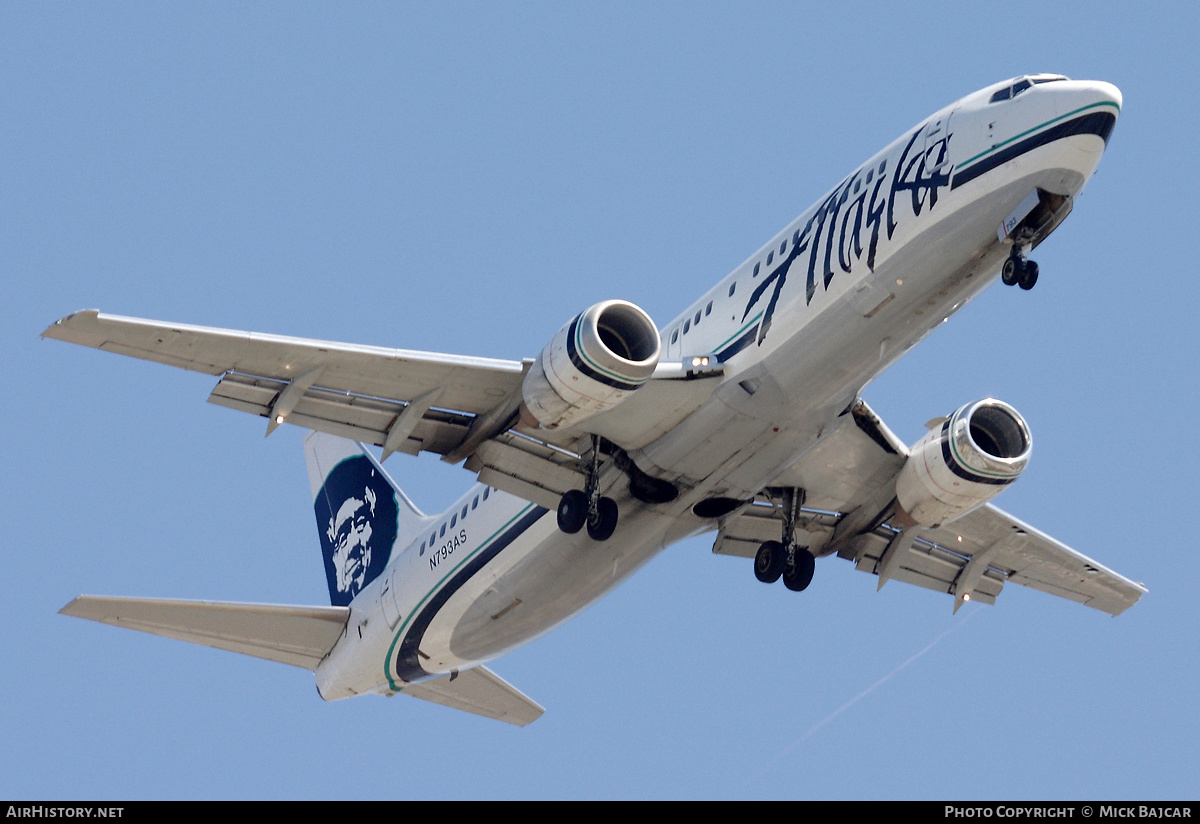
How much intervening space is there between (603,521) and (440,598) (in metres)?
4.34

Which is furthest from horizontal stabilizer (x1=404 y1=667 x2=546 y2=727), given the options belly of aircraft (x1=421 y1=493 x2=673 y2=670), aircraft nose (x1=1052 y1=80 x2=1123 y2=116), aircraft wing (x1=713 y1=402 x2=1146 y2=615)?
aircraft nose (x1=1052 y1=80 x2=1123 y2=116)

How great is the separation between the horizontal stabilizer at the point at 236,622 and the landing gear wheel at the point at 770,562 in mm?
8022

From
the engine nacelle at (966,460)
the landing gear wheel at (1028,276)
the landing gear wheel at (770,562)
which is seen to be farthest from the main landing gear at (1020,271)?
the landing gear wheel at (770,562)

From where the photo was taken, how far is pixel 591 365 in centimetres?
2164

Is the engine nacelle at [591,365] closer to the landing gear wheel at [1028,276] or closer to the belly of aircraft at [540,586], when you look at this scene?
the belly of aircraft at [540,586]

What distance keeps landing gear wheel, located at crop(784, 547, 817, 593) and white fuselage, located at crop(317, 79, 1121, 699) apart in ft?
7.18

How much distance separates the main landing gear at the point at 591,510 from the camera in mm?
24344

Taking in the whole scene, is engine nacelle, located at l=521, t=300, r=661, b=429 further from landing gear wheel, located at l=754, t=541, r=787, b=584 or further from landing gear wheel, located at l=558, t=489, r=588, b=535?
landing gear wheel, located at l=754, t=541, r=787, b=584

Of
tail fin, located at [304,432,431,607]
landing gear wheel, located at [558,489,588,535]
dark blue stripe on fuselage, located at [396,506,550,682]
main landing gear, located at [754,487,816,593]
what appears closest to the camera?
landing gear wheel, located at [558,489,588,535]

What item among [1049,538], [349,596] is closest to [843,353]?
[1049,538]

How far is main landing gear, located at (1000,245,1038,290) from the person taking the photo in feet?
69.6

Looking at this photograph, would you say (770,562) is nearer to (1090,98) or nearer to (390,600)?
(390,600)

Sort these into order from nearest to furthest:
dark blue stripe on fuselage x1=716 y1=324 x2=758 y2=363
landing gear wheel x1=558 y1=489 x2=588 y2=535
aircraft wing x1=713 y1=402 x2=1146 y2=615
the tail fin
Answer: dark blue stripe on fuselage x1=716 y1=324 x2=758 y2=363, landing gear wheel x1=558 y1=489 x2=588 y2=535, aircraft wing x1=713 y1=402 x2=1146 y2=615, the tail fin

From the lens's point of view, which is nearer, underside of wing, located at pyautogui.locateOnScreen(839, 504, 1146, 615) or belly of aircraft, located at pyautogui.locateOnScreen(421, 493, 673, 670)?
belly of aircraft, located at pyautogui.locateOnScreen(421, 493, 673, 670)
